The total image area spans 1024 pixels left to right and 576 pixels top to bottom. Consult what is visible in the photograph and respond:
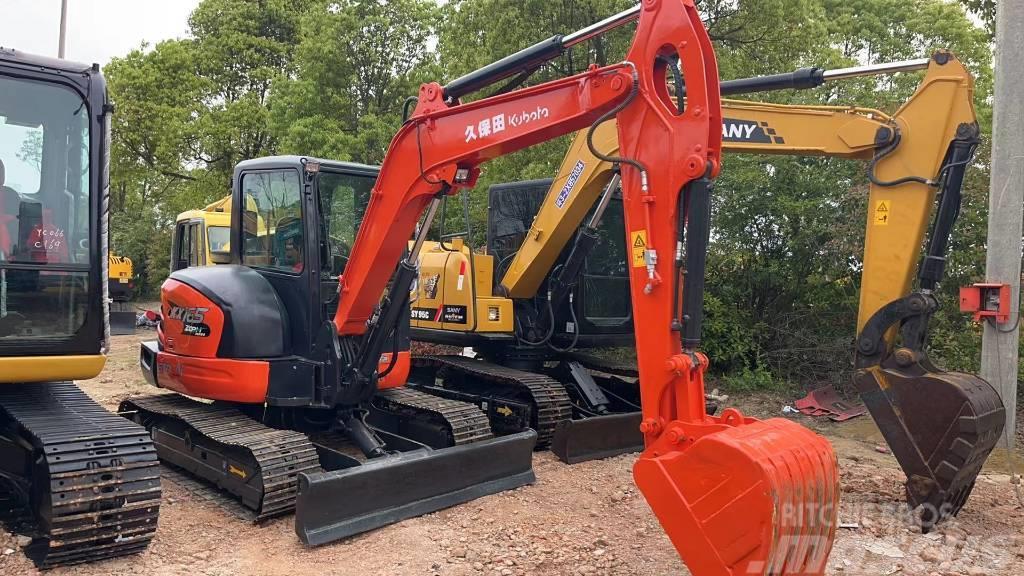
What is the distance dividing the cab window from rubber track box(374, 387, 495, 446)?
4.42 feet

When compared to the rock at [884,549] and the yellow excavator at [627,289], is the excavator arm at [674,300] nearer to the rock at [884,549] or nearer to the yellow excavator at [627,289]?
the yellow excavator at [627,289]

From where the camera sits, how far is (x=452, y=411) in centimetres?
571

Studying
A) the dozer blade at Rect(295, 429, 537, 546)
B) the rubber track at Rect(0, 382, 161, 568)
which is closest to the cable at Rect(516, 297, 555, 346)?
the dozer blade at Rect(295, 429, 537, 546)

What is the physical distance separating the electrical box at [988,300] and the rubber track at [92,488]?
20.1ft

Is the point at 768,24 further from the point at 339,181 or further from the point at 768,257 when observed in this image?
the point at 339,181

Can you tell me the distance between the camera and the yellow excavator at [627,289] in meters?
4.92

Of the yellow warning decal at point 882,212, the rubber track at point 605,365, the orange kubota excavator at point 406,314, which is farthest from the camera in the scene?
the rubber track at point 605,365

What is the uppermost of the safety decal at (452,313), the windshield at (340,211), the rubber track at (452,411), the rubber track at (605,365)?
the windshield at (340,211)

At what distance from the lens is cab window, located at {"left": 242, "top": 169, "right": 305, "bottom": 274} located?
538 centimetres

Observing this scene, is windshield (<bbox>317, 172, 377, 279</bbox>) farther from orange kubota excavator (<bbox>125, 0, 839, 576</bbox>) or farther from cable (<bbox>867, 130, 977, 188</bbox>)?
cable (<bbox>867, 130, 977, 188</bbox>)

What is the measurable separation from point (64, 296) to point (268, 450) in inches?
58.4

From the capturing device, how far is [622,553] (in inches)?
171

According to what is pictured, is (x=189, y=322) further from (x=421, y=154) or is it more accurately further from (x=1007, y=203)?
(x=1007, y=203)

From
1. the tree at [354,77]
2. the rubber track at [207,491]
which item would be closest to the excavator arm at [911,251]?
the rubber track at [207,491]
